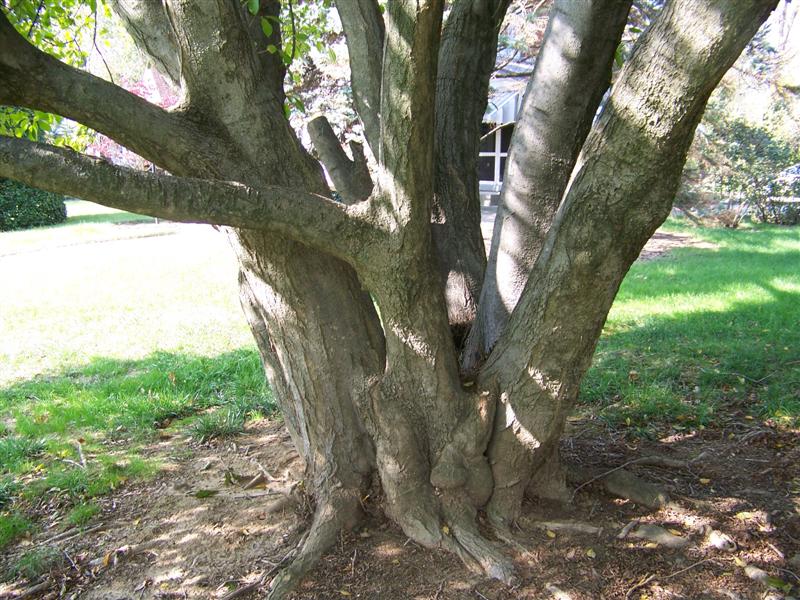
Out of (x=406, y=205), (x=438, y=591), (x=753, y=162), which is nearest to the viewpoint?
(x=406, y=205)

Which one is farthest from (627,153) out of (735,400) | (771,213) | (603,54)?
(771,213)

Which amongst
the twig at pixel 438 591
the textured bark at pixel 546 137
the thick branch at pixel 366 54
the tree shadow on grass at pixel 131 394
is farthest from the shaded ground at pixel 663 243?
the twig at pixel 438 591

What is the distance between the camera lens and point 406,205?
2.82 metres

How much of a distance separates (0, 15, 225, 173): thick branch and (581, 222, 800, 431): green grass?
3.50 m

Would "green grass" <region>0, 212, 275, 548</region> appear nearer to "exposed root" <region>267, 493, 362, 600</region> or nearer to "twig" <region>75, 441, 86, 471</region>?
"twig" <region>75, 441, 86, 471</region>

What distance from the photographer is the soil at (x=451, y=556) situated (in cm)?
297

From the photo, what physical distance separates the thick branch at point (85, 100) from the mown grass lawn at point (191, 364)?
2305 mm

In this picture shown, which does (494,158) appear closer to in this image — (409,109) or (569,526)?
(569,526)

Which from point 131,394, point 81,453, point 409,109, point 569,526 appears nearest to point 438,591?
point 569,526

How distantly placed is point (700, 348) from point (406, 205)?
4.44m

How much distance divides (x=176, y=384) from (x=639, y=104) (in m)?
4.78

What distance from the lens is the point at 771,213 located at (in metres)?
16.0

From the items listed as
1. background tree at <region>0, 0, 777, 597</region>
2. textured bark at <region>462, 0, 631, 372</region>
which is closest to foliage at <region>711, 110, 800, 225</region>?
background tree at <region>0, 0, 777, 597</region>

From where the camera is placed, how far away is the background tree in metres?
2.49
